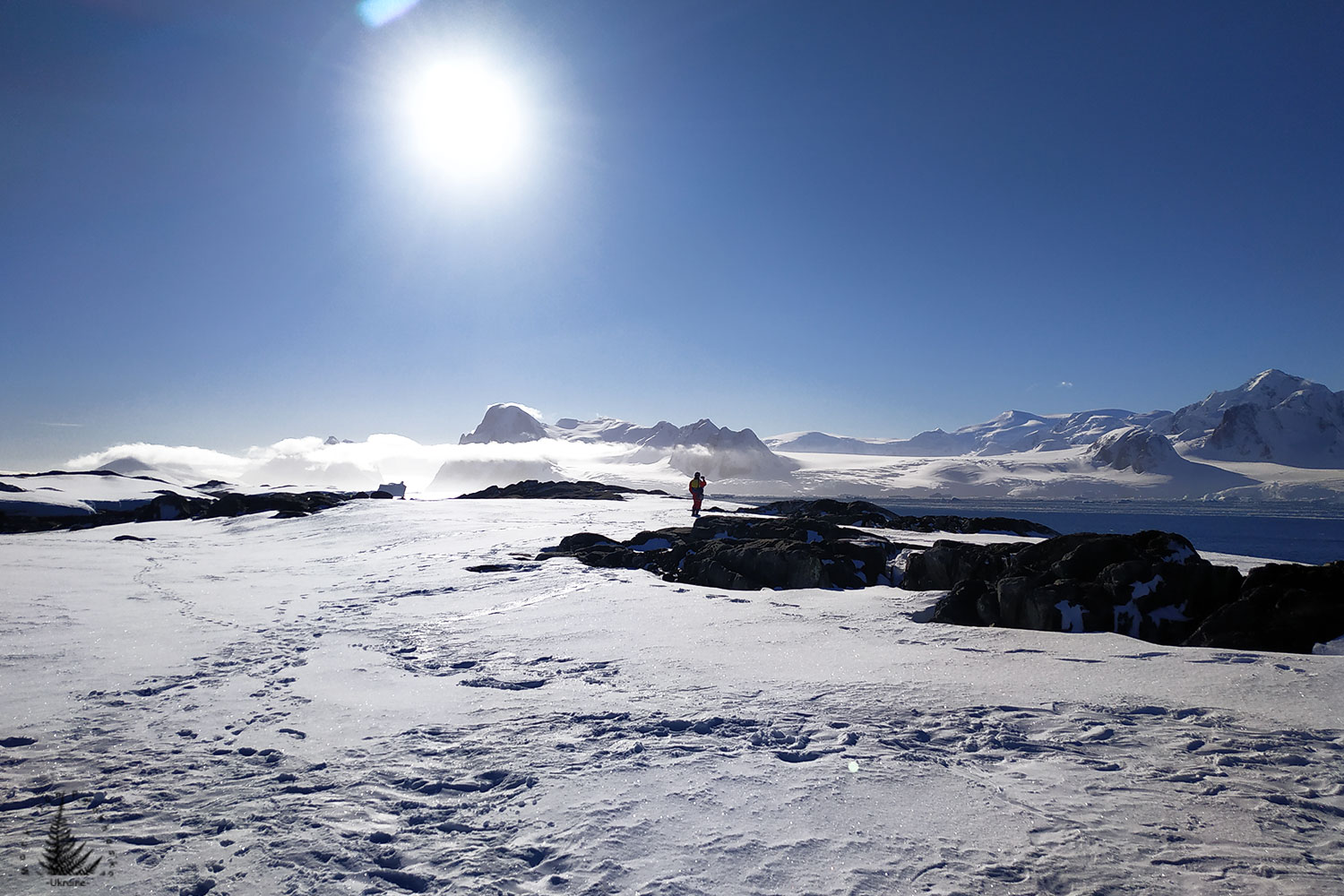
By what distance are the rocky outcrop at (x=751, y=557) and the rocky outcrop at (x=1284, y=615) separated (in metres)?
5.76

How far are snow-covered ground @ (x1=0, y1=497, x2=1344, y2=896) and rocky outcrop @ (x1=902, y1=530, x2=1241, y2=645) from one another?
3.37 ft

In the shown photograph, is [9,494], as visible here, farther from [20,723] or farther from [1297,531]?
A: [1297,531]

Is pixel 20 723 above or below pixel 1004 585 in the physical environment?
below

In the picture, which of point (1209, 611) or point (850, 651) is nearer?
point (850, 651)

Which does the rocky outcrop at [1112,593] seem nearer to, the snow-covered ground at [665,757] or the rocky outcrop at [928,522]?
the snow-covered ground at [665,757]

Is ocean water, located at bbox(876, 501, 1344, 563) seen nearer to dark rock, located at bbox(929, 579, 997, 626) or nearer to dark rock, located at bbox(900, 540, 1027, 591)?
dark rock, located at bbox(900, 540, 1027, 591)

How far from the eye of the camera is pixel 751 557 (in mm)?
12688

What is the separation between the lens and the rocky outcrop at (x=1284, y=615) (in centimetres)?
681

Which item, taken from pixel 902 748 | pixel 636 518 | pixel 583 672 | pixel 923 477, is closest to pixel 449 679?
pixel 583 672

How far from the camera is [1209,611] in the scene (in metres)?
8.45

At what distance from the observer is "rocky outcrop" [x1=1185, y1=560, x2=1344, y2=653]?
681 centimetres

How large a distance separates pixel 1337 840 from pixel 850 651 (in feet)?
13.8

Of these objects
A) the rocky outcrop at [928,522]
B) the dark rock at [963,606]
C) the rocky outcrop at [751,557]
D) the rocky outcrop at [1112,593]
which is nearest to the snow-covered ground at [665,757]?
the dark rock at [963,606]

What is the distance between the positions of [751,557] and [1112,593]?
614 cm
